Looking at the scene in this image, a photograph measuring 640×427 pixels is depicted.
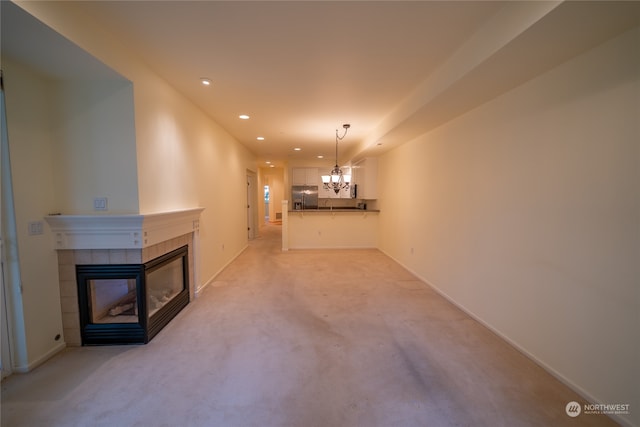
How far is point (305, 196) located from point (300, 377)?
7118 mm

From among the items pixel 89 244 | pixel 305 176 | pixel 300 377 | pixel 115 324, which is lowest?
pixel 300 377

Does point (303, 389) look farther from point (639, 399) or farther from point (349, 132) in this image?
point (349, 132)

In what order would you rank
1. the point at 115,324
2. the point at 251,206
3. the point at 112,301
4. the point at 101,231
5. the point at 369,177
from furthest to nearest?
the point at 251,206 → the point at 369,177 → the point at 112,301 → the point at 115,324 → the point at 101,231

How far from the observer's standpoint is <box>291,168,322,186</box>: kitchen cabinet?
894cm

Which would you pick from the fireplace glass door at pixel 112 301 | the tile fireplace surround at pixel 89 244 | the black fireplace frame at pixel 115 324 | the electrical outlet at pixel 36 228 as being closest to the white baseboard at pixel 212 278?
the fireplace glass door at pixel 112 301

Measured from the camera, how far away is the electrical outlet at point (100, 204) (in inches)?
91.9

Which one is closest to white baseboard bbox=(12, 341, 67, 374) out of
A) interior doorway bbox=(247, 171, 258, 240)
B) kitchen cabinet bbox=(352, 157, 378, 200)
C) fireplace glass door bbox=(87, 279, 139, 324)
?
fireplace glass door bbox=(87, 279, 139, 324)

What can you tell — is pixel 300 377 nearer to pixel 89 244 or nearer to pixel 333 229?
pixel 89 244

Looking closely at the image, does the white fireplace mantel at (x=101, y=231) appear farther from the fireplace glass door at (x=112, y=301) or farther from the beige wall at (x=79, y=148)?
the fireplace glass door at (x=112, y=301)

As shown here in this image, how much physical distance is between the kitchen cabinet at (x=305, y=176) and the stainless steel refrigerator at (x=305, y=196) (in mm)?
164

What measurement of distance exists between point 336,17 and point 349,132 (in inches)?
132

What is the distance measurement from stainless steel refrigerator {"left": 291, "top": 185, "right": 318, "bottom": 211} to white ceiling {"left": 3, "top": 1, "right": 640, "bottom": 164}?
5423 mm

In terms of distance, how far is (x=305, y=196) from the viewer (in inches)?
A: 348

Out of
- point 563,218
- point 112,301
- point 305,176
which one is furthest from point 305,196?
point 563,218
